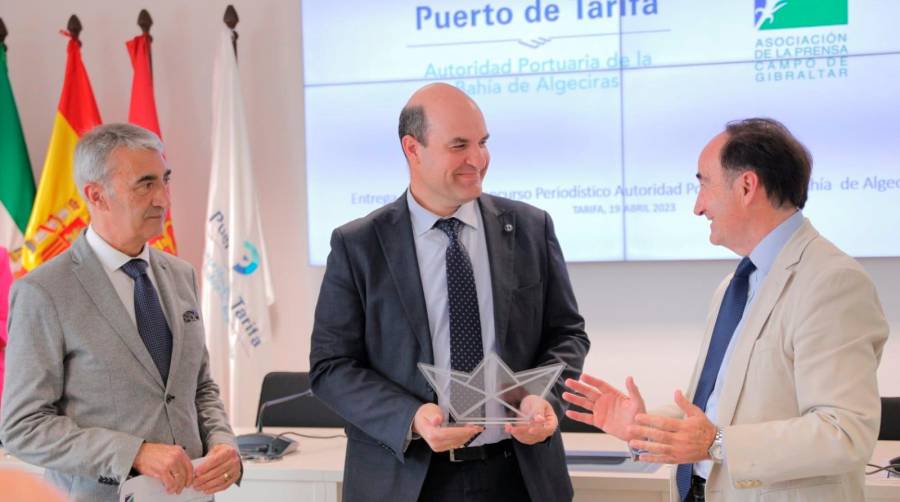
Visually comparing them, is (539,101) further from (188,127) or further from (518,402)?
(518,402)

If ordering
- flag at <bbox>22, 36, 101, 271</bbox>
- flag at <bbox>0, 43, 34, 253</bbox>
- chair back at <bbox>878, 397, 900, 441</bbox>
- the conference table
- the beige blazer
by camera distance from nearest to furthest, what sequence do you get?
1. the beige blazer
2. the conference table
3. chair back at <bbox>878, 397, 900, 441</bbox>
4. flag at <bbox>22, 36, 101, 271</bbox>
5. flag at <bbox>0, 43, 34, 253</bbox>

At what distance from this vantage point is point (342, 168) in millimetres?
4980

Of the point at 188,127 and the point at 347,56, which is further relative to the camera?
the point at 188,127

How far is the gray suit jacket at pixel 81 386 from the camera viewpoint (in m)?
2.29

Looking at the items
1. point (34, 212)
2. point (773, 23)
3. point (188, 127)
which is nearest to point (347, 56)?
point (188, 127)

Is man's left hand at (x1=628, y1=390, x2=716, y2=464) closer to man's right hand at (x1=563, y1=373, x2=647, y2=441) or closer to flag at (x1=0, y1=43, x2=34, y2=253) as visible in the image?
man's right hand at (x1=563, y1=373, x2=647, y2=441)

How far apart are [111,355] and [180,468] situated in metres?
0.33

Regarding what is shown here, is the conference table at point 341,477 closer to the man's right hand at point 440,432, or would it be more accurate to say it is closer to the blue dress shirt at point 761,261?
the blue dress shirt at point 761,261

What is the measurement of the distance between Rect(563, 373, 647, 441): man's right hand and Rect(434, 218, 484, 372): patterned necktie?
0.29 metres

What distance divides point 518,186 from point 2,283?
244 centimetres

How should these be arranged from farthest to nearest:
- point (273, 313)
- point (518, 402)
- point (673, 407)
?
point (273, 313) → point (673, 407) → point (518, 402)

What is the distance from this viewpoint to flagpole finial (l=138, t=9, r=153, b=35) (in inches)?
195

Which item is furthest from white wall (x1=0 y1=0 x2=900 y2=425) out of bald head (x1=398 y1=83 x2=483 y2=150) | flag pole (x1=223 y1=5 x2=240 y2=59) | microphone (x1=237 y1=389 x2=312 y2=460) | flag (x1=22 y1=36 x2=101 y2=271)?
bald head (x1=398 y1=83 x2=483 y2=150)

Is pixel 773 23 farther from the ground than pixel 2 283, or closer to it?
farther from the ground
